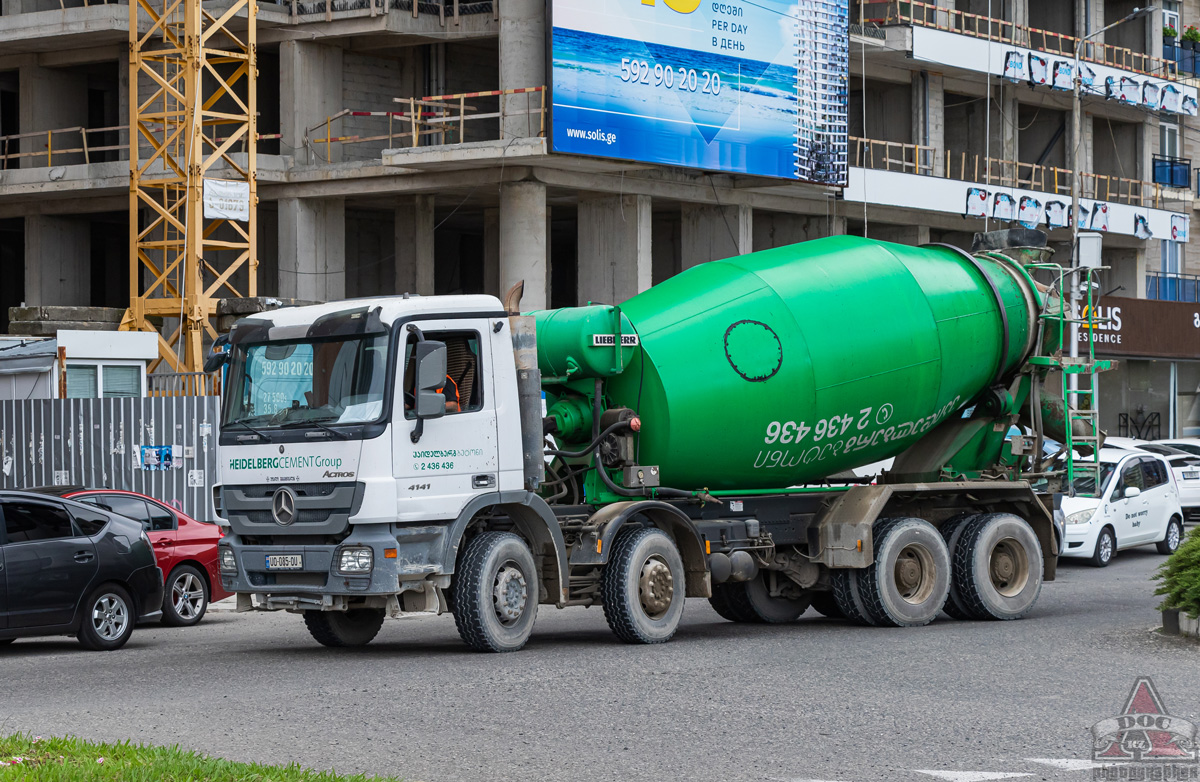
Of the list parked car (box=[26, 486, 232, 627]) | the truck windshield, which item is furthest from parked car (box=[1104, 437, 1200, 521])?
the truck windshield

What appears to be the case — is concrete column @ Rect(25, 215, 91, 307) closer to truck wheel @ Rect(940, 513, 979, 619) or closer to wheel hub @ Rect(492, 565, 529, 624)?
truck wheel @ Rect(940, 513, 979, 619)

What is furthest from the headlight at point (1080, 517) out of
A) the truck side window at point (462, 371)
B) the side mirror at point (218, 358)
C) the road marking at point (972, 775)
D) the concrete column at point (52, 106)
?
the concrete column at point (52, 106)

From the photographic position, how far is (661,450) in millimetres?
13797

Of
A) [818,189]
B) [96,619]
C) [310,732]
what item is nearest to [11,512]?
[96,619]

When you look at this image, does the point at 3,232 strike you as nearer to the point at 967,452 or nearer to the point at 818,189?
the point at 818,189

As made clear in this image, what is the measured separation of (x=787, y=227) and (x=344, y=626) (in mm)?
33088

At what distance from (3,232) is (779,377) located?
42.3m

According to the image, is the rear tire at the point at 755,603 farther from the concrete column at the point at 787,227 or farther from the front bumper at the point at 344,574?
the concrete column at the point at 787,227

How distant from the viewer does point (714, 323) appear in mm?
14227

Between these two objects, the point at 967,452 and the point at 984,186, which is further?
the point at 984,186

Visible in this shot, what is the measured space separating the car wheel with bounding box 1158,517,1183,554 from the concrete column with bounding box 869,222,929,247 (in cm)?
2221

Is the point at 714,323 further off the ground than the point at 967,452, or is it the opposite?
the point at 714,323

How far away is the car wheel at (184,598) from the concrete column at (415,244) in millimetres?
23292

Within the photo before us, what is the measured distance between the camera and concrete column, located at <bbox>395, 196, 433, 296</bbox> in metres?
40.4
